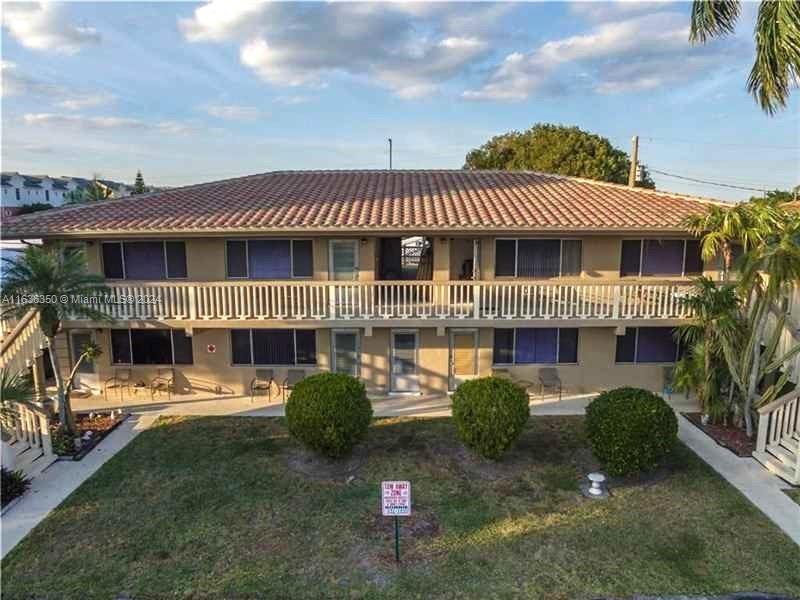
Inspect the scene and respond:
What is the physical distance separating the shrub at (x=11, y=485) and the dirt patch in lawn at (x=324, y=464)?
187 inches

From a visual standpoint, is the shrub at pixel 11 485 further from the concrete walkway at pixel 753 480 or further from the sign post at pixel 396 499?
the concrete walkway at pixel 753 480

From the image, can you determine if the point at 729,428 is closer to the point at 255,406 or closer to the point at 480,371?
the point at 480,371

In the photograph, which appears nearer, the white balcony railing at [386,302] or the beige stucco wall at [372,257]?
the white balcony railing at [386,302]

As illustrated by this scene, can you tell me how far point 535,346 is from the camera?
48.8 ft

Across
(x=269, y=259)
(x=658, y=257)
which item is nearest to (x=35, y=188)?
(x=269, y=259)

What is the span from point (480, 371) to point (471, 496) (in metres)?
5.61

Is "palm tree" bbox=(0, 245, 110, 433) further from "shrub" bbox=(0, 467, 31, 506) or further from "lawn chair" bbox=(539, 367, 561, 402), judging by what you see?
"lawn chair" bbox=(539, 367, 561, 402)

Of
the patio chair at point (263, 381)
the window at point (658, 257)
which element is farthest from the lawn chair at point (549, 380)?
the patio chair at point (263, 381)

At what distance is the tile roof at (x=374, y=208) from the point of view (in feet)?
43.5

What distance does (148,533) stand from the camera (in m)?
8.55

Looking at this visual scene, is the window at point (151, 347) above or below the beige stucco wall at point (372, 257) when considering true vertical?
below

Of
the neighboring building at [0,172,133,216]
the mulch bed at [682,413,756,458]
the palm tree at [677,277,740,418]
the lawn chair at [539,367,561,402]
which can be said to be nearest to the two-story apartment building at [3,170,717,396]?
the lawn chair at [539,367,561,402]

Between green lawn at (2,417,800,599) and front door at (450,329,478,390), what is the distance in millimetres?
3623

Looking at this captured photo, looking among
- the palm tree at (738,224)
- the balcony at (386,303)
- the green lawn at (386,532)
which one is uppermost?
the palm tree at (738,224)
